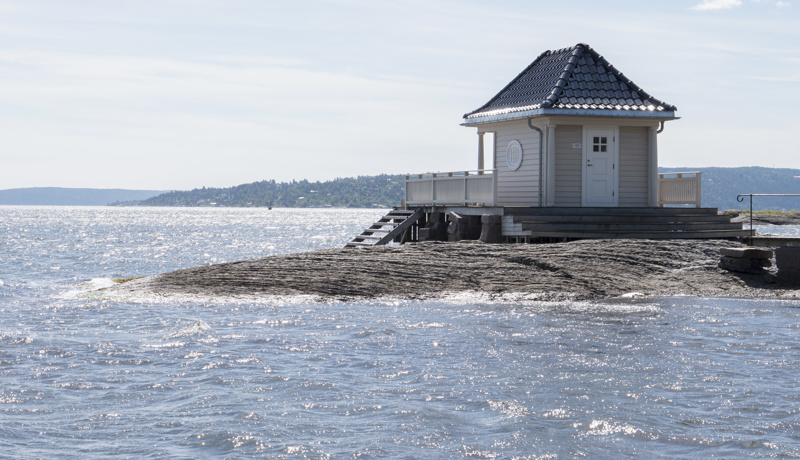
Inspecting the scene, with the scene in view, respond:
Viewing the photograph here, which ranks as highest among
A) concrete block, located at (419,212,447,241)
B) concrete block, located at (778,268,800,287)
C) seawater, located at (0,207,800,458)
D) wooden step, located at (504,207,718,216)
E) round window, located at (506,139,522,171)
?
round window, located at (506,139,522,171)

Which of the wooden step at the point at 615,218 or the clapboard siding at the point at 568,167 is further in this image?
the clapboard siding at the point at 568,167

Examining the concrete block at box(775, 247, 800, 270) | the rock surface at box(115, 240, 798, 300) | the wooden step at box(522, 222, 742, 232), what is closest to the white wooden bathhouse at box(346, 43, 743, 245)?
the wooden step at box(522, 222, 742, 232)

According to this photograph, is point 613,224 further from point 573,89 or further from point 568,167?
point 573,89

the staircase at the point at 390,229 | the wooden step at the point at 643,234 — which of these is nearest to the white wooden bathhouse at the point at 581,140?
the wooden step at the point at 643,234

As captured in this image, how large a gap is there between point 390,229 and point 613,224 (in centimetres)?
656

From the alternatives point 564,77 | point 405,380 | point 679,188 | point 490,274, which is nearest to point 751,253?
point 490,274

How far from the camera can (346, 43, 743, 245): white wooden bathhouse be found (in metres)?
21.8

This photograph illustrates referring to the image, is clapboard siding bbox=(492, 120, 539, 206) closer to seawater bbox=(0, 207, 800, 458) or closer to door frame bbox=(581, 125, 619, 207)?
door frame bbox=(581, 125, 619, 207)

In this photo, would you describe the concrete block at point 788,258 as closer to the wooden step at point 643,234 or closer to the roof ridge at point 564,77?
the wooden step at point 643,234

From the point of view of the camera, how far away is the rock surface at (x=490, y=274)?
1698cm

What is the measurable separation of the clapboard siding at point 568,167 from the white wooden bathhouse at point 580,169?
0.03 metres

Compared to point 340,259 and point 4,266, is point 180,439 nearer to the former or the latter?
point 340,259

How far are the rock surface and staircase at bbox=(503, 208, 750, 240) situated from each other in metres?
1.25

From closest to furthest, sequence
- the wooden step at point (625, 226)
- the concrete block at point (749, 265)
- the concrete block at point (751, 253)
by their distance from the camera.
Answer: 1. the concrete block at point (751, 253)
2. the concrete block at point (749, 265)
3. the wooden step at point (625, 226)
